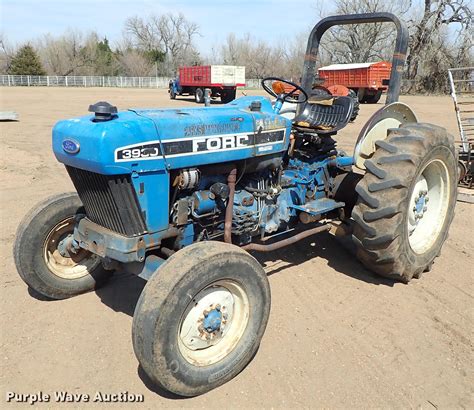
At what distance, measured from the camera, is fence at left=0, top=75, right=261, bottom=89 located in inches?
1993

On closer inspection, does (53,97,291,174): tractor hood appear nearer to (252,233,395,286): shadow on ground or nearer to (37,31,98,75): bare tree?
(252,233,395,286): shadow on ground

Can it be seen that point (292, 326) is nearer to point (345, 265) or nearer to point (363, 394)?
point (363, 394)

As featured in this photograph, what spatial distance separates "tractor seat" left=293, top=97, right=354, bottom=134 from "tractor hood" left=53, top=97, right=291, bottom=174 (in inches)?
29.3

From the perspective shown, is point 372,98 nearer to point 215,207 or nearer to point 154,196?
point 215,207

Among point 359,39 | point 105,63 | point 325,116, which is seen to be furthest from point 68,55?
point 325,116

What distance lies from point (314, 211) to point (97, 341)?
2.07 metres

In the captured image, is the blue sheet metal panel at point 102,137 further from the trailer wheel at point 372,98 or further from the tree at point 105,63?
the tree at point 105,63

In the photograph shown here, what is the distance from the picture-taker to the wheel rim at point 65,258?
363cm

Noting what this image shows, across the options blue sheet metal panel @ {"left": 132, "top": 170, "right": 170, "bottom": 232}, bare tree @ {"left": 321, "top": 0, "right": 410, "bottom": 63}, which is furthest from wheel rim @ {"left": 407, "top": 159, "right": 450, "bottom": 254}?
bare tree @ {"left": 321, "top": 0, "right": 410, "bottom": 63}

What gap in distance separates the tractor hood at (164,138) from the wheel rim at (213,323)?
883 millimetres

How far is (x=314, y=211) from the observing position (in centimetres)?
398

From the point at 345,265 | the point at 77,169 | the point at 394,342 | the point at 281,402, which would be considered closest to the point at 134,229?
the point at 77,169

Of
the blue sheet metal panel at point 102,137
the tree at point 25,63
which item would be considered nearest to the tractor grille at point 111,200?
the blue sheet metal panel at point 102,137

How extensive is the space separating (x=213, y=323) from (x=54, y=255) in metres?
1.67
